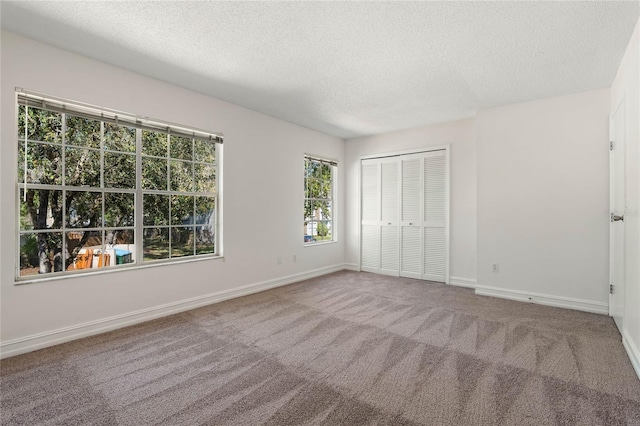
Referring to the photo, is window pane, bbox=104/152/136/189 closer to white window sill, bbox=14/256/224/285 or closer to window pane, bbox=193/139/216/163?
window pane, bbox=193/139/216/163

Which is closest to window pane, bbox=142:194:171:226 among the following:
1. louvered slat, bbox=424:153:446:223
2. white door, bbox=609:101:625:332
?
louvered slat, bbox=424:153:446:223

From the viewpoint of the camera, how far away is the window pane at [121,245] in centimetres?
312

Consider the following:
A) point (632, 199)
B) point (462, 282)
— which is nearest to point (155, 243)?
point (462, 282)

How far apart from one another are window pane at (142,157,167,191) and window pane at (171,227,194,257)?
1.75ft

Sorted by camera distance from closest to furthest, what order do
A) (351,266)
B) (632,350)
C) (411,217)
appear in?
1. (632,350)
2. (411,217)
3. (351,266)

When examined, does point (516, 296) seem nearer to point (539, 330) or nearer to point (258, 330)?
point (539, 330)

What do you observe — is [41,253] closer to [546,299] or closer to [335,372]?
[335,372]

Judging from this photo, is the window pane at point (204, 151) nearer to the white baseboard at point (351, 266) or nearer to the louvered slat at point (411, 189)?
the louvered slat at point (411, 189)

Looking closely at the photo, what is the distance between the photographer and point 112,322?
3006mm

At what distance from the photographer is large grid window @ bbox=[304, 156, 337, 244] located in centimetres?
550

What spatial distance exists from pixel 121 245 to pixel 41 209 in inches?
28.6

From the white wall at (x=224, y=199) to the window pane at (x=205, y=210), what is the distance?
0.53 feet

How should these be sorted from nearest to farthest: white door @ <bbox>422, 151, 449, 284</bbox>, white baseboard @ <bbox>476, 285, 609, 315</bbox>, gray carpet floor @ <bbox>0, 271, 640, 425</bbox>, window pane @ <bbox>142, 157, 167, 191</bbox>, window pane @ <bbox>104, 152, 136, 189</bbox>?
gray carpet floor @ <bbox>0, 271, 640, 425</bbox>, window pane @ <bbox>104, 152, 136, 189</bbox>, window pane @ <bbox>142, 157, 167, 191</bbox>, white baseboard @ <bbox>476, 285, 609, 315</bbox>, white door @ <bbox>422, 151, 449, 284</bbox>

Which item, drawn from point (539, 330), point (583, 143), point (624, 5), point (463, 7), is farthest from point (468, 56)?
point (539, 330)
